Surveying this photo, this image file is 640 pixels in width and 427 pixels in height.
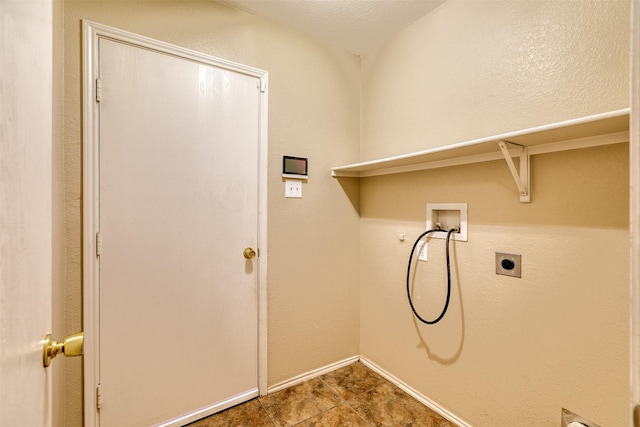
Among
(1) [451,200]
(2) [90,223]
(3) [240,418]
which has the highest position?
(1) [451,200]

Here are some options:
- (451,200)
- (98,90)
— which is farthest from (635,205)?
(98,90)

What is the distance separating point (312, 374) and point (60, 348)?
1.84 metres

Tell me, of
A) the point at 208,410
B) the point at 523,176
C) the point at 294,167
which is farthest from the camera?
the point at 294,167

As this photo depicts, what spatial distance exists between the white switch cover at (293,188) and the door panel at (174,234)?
0.26 metres

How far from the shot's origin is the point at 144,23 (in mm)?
1495

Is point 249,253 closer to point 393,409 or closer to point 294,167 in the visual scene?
point 294,167

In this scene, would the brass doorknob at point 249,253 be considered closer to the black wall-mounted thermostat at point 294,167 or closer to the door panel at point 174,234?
the door panel at point 174,234

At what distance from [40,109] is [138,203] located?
1.05m

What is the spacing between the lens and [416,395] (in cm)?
184

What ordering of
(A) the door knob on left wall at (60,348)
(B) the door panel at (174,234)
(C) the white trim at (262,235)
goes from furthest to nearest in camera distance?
1. (C) the white trim at (262,235)
2. (B) the door panel at (174,234)
3. (A) the door knob on left wall at (60,348)

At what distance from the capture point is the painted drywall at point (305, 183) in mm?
1520

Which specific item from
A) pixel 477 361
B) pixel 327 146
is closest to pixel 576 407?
pixel 477 361

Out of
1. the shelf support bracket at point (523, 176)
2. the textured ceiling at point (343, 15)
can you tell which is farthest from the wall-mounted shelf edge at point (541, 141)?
the textured ceiling at point (343, 15)

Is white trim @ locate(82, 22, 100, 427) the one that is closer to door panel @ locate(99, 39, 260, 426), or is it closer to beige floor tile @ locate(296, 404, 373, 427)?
door panel @ locate(99, 39, 260, 426)
